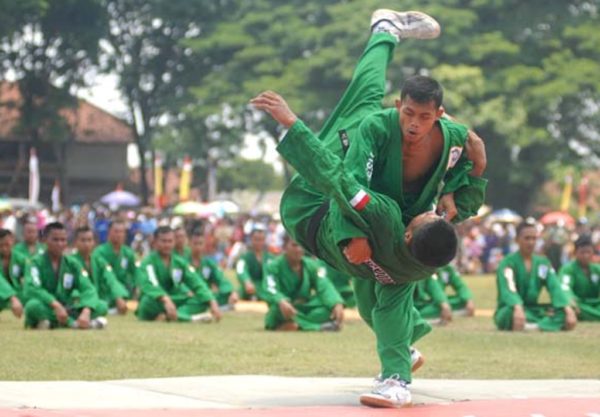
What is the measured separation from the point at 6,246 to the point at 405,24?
634 centimetres

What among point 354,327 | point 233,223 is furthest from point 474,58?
point 354,327

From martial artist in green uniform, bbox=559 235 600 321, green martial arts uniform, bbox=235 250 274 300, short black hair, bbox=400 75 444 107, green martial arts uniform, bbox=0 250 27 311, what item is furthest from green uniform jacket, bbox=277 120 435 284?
green martial arts uniform, bbox=235 250 274 300

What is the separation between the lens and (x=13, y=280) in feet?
44.4

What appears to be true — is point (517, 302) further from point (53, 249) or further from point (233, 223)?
point (233, 223)

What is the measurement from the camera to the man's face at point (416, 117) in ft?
21.9

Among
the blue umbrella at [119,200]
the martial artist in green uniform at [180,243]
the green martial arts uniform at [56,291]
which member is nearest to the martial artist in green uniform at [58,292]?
the green martial arts uniform at [56,291]

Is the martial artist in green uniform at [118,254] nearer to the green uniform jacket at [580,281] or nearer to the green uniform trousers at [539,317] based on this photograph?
the green uniform trousers at [539,317]

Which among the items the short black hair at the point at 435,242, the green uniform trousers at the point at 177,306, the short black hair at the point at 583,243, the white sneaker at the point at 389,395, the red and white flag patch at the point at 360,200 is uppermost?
the red and white flag patch at the point at 360,200

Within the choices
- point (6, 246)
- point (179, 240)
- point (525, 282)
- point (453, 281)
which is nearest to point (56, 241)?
point (6, 246)

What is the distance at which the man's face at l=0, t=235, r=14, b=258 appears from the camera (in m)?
13.5

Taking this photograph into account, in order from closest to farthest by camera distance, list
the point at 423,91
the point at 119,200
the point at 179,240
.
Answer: the point at 423,91, the point at 179,240, the point at 119,200

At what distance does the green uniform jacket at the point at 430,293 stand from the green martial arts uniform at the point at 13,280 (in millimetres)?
3895

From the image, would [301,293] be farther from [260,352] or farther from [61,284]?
[260,352]

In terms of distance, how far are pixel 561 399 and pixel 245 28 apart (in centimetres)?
3411
